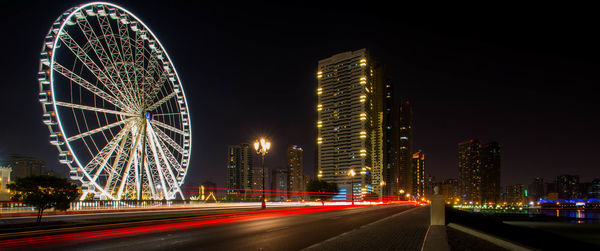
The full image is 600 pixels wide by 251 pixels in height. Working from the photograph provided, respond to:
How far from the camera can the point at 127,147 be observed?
3888 cm

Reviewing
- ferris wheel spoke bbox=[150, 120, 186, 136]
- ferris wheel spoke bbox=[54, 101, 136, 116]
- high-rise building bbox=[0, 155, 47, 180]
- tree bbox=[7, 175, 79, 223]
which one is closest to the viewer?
tree bbox=[7, 175, 79, 223]

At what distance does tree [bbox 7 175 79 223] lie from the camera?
18.0 m

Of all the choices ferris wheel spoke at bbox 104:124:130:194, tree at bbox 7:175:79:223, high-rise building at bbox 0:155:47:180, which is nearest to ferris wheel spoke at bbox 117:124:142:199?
ferris wheel spoke at bbox 104:124:130:194

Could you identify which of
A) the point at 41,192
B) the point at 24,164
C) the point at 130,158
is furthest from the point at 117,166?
the point at 24,164

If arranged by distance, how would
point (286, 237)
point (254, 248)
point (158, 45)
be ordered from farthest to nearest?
point (158, 45) < point (286, 237) < point (254, 248)

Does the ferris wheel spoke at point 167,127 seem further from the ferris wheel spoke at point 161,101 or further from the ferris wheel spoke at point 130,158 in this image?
the ferris wheel spoke at point 130,158

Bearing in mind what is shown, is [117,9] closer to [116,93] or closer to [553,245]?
[116,93]

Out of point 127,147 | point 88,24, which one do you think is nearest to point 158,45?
point 88,24

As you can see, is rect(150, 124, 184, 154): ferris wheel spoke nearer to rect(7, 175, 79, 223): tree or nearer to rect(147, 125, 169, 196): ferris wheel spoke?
rect(147, 125, 169, 196): ferris wheel spoke

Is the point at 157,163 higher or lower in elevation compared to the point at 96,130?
lower

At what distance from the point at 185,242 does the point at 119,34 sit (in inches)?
1348

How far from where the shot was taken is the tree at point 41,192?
18.0m

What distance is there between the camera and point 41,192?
18.2m

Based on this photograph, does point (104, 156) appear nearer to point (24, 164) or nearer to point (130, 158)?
point (130, 158)
